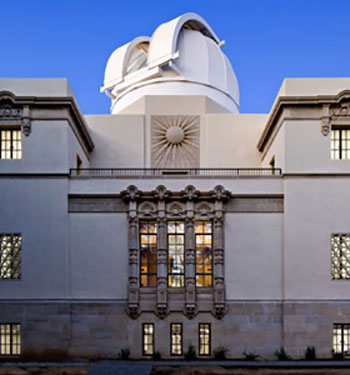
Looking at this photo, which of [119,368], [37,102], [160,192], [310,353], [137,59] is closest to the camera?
[119,368]

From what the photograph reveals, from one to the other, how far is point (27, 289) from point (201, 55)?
21043 millimetres

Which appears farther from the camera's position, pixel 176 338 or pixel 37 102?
pixel 37 102

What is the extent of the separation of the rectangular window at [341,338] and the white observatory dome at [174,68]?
1811 cm

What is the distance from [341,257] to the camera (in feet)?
73.6

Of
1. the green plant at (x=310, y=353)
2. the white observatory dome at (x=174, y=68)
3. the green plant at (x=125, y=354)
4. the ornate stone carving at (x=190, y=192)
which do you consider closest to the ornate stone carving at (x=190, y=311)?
the green plant at (x=125, y=354)

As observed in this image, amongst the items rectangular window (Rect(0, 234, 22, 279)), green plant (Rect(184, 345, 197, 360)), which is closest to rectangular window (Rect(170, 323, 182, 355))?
green plant (Rect(184, 345, 197, 360))

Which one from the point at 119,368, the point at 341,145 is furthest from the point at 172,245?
the point at 341,145

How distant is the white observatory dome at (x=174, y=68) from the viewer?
3350cm

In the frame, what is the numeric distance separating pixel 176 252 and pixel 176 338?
4081 millimetres

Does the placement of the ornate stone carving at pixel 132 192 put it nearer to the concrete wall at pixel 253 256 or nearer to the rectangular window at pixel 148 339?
the concrete wall at pixel 253 256

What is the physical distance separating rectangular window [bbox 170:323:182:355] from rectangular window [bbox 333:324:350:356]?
7.23 m

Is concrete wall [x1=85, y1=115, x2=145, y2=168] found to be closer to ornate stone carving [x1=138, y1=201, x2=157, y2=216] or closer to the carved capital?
ornate stone carving [x1=138, y1=201, x2=157, y2=216]

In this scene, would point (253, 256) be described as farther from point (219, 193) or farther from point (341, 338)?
point (341, 338)

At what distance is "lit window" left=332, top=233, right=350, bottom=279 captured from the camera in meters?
22.4
